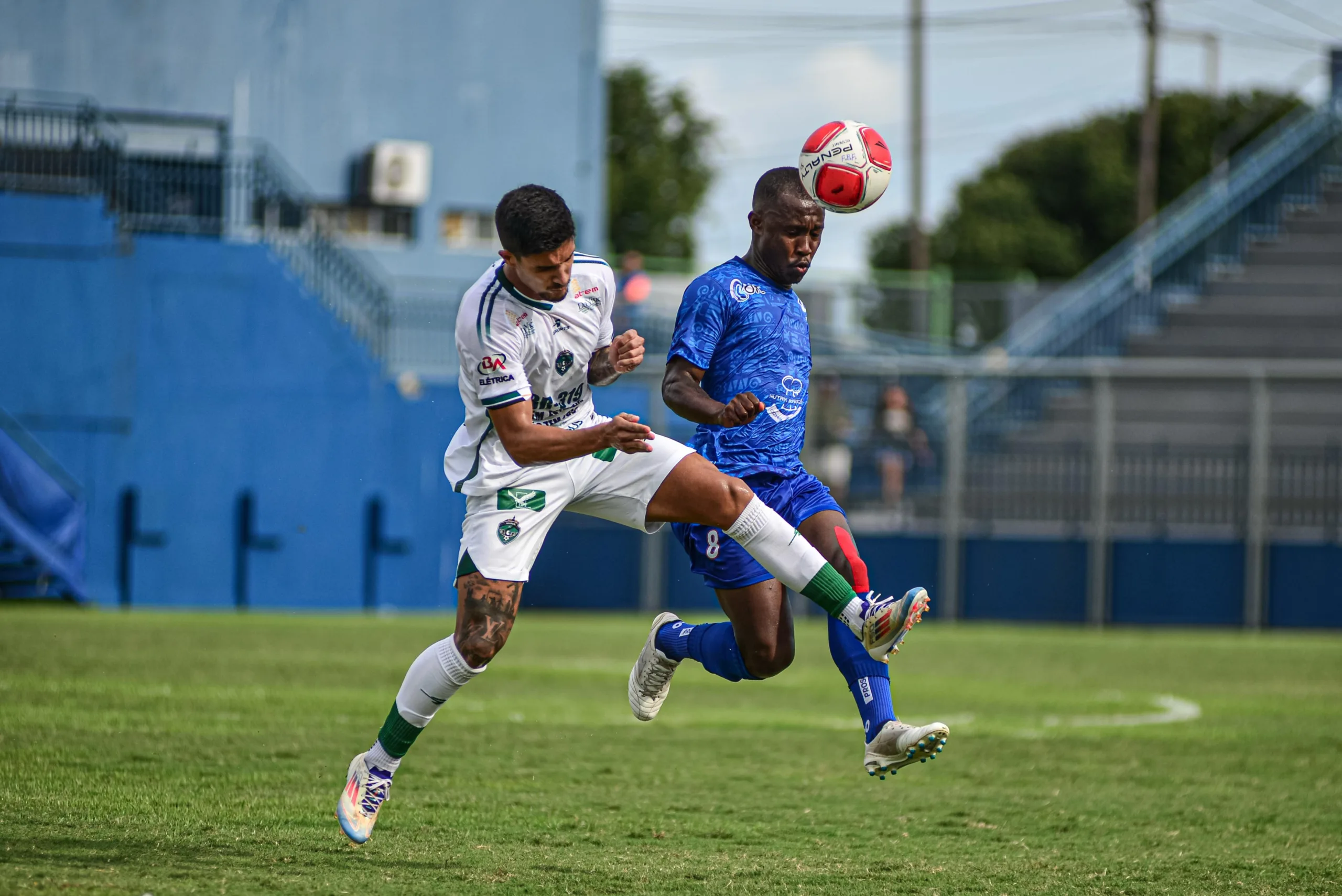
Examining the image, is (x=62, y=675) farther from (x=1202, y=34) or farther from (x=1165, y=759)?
(x=1202, y=34)

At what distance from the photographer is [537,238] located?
5762 mm

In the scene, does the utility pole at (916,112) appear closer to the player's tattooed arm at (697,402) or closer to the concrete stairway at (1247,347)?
the concrete stairway at (1247,347)

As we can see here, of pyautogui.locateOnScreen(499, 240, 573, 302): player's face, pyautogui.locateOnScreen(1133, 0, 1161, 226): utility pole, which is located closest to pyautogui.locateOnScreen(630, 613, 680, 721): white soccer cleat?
pyautogui.locateOnScreen(499, 240, 573, 302): player's face

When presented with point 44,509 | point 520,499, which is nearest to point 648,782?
point 520,499

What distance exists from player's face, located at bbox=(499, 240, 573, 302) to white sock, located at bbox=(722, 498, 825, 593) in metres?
1.09

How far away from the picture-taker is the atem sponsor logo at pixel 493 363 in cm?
586

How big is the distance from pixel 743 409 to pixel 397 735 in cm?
174

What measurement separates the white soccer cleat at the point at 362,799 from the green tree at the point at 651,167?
5481 centimetres

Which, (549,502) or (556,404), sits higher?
(556,404)

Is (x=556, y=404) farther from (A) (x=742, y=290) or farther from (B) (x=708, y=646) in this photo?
(B) (x=708, y=646)

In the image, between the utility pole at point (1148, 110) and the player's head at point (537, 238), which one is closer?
the player's head at point (537, 238)

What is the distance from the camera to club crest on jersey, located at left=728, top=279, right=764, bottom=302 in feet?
22.1

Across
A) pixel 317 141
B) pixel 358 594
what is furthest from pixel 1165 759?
pixel 317 141

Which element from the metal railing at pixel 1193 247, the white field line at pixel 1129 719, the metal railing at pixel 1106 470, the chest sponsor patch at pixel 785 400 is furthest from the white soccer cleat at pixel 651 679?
the metal railing at pixel 1193 247
